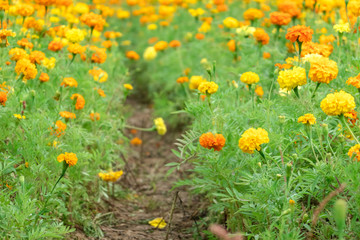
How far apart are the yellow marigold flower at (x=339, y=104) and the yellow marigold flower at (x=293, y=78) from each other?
0.26 m

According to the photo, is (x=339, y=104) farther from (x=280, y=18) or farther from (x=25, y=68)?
(x=25, y=68)

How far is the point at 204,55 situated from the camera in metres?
5.21

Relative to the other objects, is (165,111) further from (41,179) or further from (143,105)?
(41,179)

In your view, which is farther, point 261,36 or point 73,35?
point 261,36

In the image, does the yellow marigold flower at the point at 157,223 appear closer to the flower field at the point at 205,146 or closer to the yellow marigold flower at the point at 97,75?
the flower field at the point at 205,146

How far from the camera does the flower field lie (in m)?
2.27

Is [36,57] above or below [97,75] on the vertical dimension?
above

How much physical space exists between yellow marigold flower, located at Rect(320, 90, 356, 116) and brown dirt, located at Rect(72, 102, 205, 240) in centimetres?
121

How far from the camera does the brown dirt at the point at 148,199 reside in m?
3.23

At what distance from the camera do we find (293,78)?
7.97ft

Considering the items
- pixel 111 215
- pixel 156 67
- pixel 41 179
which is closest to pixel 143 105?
pixel 156 67

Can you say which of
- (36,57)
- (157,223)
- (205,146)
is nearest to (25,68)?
(36,57)

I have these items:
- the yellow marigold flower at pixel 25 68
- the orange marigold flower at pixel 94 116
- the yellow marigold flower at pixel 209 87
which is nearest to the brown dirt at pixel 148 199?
the orange marigold flower at pixel 94 116

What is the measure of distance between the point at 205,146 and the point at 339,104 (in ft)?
2.24
